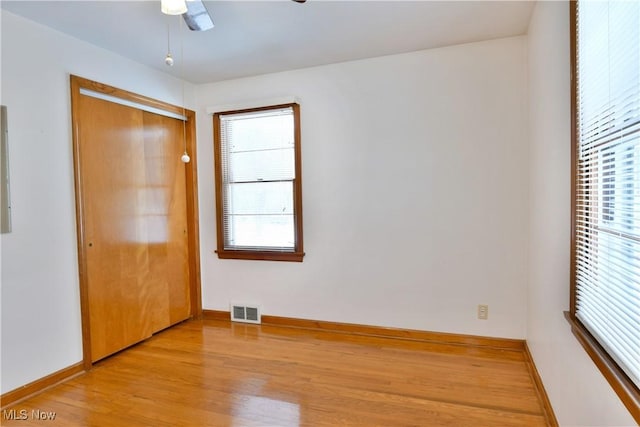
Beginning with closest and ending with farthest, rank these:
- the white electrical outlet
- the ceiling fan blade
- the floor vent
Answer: the ceiling fan blade, the white electrical outlet, the floor vent

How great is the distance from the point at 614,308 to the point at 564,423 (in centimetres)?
86

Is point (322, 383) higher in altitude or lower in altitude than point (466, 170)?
lower

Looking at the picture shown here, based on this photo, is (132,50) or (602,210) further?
(132,50)

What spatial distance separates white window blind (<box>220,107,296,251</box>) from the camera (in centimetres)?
348

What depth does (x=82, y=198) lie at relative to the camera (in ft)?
8.76

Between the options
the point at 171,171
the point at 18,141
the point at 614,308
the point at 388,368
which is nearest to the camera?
the point at 614,308

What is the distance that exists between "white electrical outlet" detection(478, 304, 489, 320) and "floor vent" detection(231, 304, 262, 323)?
6.74ft

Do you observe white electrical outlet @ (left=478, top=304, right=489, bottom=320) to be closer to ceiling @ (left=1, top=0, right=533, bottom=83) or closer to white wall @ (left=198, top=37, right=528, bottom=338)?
white wall @ (left=198, top=37, right=528, bottom=338)

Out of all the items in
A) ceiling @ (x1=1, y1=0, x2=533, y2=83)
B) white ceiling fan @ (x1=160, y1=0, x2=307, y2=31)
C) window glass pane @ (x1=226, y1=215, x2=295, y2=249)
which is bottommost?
window glass pane @ (x1=226, y1=215, x2=295, y2=249)

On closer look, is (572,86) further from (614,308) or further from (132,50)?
(132,50)

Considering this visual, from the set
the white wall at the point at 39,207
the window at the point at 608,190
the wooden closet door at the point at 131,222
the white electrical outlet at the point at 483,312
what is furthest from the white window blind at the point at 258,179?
the window at the point at 608,190

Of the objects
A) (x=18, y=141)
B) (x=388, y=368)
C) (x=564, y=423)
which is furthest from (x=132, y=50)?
(x=564, y=423)

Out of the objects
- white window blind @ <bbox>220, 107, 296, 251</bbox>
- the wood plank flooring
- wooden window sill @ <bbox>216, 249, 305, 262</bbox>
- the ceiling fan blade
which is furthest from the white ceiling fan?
the wood plank flooring

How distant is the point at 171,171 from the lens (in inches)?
141
